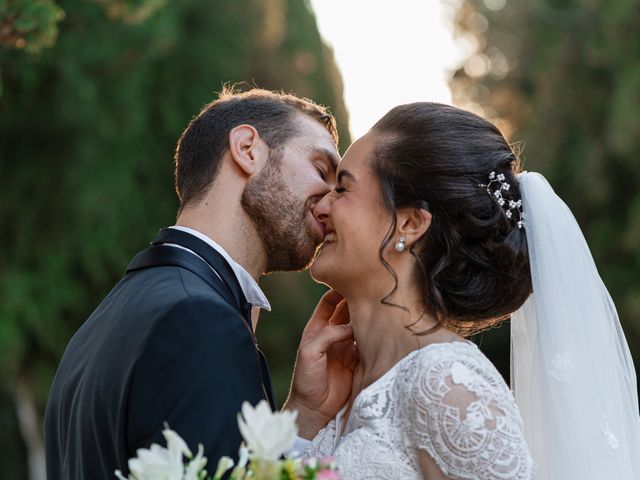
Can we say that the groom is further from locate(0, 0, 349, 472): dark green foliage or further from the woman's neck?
locate(0, 0, 349, 472): dark green foliage

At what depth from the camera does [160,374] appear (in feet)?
8.72

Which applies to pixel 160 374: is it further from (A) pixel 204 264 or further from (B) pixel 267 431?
(B) pixel 267 431

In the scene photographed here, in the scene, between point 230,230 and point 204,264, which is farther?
point 230,230

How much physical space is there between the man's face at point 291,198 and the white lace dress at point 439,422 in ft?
2.31

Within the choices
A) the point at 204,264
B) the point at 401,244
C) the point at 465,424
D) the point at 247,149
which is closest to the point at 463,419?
the point at 465,424

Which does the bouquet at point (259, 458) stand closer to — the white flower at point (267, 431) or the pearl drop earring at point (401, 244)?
the white flower at point (267, 431)

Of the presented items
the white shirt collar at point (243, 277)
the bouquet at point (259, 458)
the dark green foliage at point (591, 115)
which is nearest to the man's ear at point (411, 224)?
the white shirt collar at point (243, 277)

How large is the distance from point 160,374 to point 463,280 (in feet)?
3.62

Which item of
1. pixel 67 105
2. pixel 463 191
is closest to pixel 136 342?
pixel 463 191

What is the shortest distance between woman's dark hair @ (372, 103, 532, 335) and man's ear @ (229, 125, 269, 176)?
0.48 meters

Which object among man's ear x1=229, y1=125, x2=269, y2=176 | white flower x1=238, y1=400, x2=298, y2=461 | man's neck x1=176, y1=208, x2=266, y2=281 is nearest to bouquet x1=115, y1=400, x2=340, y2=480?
white flower x1=238, y1=400, x2=298, y2=461

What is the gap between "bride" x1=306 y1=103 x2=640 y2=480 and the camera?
3.20 m

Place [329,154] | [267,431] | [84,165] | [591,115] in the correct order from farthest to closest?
1. [591,115]
2. [84,165]
3. [329,154]
4. [267,431]

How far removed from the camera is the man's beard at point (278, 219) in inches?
138
